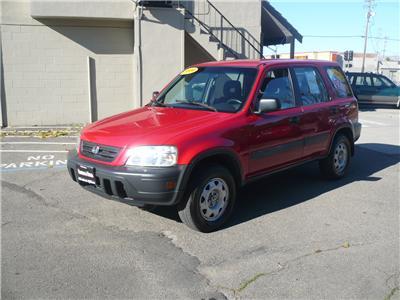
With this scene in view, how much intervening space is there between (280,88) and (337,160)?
187 centimetres

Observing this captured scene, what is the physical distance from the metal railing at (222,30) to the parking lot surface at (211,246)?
8.01m

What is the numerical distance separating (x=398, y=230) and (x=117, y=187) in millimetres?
3092

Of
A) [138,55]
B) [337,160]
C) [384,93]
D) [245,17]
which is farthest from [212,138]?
[384,93]

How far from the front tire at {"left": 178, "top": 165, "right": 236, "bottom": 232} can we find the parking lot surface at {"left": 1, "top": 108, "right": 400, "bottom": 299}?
0.14 meters

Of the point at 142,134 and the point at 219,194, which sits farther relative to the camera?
the point at 219,194

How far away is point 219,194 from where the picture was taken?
4730mm

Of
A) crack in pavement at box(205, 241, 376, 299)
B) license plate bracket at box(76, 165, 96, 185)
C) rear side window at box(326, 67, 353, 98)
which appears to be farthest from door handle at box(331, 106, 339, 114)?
license plate bracket at box(76, 165, 96, 185)

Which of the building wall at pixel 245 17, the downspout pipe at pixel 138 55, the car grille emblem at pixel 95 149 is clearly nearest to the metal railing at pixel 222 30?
the building wall at pixel 245 17

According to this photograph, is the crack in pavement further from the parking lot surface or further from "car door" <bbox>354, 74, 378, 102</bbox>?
"car door" <bbox>354, 74, 378, 102</bbox>

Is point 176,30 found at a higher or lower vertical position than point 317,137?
higher

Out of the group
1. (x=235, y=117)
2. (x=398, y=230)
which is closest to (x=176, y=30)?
(x=235, y=117)

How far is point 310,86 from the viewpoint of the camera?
6.14m

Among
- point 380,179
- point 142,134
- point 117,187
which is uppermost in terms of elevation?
point 142,134

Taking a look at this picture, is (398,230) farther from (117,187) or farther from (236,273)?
(117,187)
